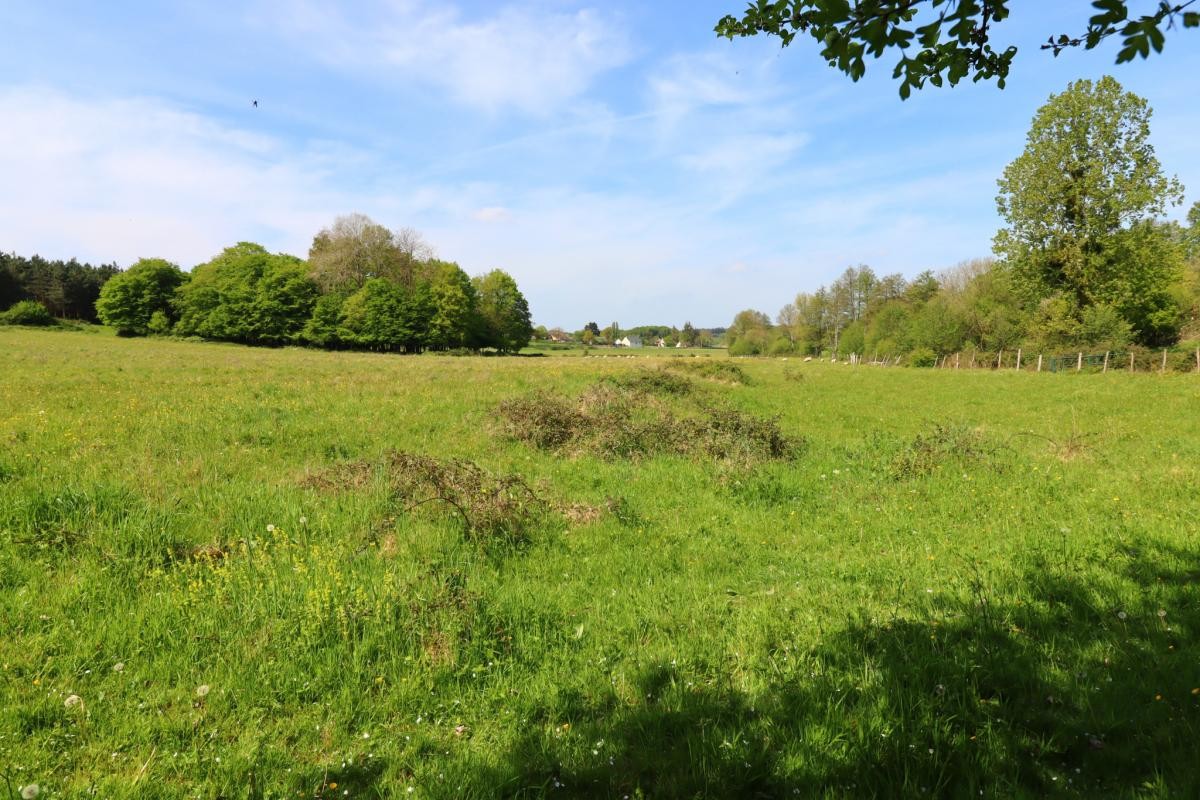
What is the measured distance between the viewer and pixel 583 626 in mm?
5082

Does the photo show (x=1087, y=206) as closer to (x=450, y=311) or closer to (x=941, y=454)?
(x=941, y=454)

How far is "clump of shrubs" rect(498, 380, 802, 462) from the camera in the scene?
12.1m

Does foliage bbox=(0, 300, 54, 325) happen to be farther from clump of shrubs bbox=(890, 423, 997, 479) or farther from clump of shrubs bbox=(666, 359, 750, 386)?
clump of shrubs bbox=(890, 423, 997, 479)

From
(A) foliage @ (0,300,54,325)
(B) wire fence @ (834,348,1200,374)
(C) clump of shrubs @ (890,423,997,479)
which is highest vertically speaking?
(A) foliage @ (0,300,54,325)

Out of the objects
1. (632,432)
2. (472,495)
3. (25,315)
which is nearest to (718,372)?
(632,432)

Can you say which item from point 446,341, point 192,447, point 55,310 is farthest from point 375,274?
point 192,447

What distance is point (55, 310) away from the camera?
81938 millimetres

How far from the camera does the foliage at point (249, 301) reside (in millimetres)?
65062

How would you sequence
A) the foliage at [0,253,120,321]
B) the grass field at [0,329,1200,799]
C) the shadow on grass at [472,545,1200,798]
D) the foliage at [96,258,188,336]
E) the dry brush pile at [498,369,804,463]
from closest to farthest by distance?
the shadow on grass at [472,545,1200,798], the grass field at [0,329,1200,799], the dry brush pile at [498,369,804,463], the foliage at [96,258,188,336], the foliage at [0,253,120,321]

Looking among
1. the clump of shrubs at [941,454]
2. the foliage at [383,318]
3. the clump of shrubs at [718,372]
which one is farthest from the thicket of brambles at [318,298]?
the clump of shrubs at [941,454]

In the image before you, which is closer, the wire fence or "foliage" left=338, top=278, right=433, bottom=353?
the wire fence

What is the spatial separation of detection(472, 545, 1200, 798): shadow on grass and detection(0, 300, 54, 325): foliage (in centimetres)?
9366

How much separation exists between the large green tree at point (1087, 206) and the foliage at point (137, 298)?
92.8 meters

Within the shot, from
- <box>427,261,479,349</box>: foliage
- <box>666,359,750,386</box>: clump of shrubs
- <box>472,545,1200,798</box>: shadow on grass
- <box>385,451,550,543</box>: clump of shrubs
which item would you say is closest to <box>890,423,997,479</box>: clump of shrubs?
<box>472,545,1200,798</box>: shadow on grass
